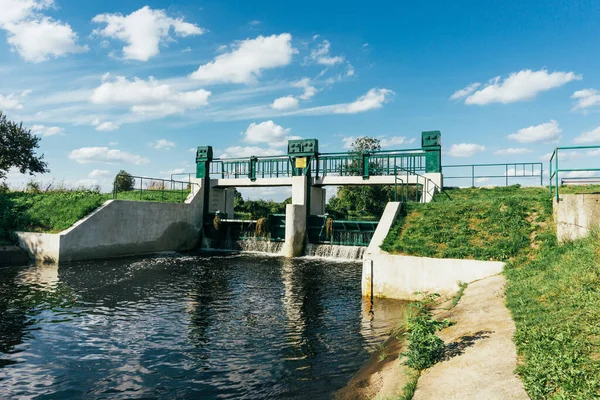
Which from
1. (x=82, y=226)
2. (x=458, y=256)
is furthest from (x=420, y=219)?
(x=82, y=226)

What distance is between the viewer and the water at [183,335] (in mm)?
7074

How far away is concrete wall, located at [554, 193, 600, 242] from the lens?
11562mm

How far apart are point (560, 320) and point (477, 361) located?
185cm

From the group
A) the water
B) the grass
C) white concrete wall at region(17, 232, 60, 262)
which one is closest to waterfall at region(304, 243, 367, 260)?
the water

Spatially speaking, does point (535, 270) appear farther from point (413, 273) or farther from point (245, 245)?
point (245, 245)

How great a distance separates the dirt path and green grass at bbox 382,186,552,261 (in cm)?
405

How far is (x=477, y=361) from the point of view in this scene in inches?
245

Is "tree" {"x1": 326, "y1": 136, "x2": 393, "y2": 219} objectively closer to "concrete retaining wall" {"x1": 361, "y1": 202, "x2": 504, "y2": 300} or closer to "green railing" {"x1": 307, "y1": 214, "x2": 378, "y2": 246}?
"green railing" {"x1": 307, "y1": 214, "x2": 378, "y2": 246}

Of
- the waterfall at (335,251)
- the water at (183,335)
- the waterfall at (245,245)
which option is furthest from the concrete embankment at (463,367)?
the waterfall at (245,245)

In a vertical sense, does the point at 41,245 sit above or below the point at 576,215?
Answer: below

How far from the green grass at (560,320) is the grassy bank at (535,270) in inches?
0.4

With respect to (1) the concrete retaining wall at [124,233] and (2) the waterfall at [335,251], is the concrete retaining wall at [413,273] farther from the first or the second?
(1) the concrete retaining wall at [124,233]

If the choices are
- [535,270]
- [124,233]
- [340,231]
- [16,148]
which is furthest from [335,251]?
[16,148]

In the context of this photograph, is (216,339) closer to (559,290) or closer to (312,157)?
(559,290)
